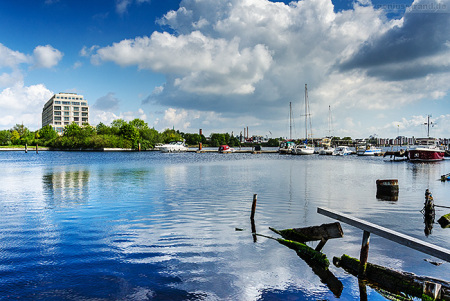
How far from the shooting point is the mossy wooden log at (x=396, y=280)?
895 cm

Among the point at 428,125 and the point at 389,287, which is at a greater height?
the point at 428,125

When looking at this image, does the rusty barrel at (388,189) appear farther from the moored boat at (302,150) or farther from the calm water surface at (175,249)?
the moored boat at (302,150)

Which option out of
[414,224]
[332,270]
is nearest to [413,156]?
[414,224]

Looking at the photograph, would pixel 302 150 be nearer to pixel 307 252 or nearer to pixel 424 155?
pixel 424 155

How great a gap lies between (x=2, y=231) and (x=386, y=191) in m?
31.4

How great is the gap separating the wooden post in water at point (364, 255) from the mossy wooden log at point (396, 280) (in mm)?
130

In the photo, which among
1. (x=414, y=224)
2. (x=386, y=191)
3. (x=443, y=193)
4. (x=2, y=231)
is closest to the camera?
(x=2, y=231)

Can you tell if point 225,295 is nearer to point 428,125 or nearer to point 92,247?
point 92,247

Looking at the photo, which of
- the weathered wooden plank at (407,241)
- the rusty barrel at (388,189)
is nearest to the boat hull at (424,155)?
the rusty barrel at (388,189)

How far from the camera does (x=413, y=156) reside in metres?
94.4

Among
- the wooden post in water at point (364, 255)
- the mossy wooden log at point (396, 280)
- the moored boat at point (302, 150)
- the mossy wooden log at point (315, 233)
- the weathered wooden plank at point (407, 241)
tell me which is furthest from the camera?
the moored boat at point (302, 150)

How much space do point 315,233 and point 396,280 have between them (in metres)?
3.63

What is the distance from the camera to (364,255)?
10539mm

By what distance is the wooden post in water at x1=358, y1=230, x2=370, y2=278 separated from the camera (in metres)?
10.4
